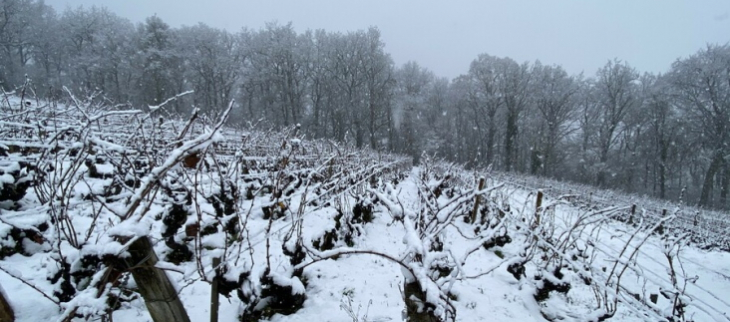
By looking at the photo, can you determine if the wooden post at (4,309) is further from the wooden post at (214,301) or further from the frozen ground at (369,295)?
the wooden post at (214,301)

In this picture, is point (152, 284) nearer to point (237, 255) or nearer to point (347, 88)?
point (237, 255)

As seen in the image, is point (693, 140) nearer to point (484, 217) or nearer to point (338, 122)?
point (484, 217)

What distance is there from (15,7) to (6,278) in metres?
37.6

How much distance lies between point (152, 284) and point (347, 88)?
97.6 feet

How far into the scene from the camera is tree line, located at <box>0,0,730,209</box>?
88.5 ft

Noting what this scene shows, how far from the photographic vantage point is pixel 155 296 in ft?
4.98

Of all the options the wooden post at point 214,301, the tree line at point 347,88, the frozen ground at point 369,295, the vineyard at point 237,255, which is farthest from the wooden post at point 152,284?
the tree line at point 347,88

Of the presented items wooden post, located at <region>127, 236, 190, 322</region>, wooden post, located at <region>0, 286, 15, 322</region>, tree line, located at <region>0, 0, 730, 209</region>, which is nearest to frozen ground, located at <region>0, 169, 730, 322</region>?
wooden post, located at <region>127, 236, 190, 322</region>

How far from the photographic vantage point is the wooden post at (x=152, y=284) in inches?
55.2

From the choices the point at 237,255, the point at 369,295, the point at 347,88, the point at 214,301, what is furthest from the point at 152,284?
the point at 347,88

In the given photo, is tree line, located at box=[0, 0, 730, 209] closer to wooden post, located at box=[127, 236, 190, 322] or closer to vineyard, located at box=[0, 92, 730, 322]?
vineyard, located at box=[0, 92, 730, 322]

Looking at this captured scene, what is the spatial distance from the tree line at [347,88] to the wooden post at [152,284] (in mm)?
24351

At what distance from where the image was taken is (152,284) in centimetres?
150

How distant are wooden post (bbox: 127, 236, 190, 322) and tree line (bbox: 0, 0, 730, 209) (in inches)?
959
